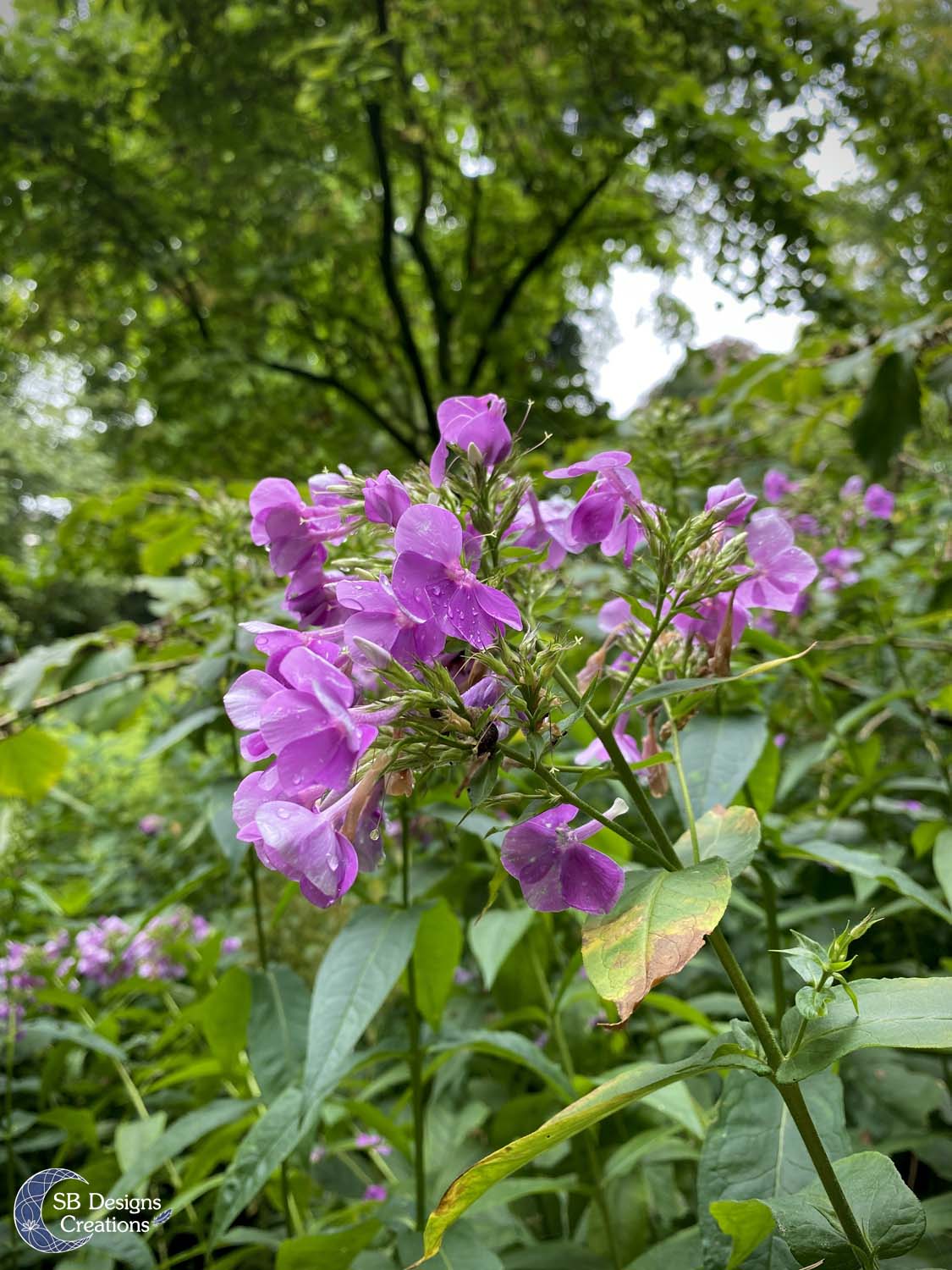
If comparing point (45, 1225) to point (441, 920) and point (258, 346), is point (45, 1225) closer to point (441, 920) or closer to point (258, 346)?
point (441, 920)

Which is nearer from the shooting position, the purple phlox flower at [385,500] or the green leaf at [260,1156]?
the purple phlox flower at [385,500]

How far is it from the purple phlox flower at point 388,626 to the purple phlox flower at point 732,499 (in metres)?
0.30

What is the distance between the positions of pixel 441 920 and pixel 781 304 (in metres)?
3.22

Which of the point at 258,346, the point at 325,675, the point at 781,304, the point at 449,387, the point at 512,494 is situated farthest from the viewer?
the point at 449,387

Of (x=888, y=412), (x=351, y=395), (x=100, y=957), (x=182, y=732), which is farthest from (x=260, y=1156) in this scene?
(x=351, y=395)

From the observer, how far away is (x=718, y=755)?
2.97 feet

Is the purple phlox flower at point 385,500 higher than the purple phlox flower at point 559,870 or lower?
higher

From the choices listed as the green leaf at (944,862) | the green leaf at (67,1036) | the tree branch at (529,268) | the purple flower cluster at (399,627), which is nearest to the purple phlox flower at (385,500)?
the purple flower cluster at (399,627)

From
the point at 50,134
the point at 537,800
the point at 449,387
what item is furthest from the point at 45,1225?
the point at 449,387

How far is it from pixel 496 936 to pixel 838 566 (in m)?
1.30

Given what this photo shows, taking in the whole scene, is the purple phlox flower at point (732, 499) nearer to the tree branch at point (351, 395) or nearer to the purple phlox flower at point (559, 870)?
the purple phlox flower at point (559, 870)

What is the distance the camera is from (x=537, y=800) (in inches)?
25.3

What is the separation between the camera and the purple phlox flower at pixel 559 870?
61 cm

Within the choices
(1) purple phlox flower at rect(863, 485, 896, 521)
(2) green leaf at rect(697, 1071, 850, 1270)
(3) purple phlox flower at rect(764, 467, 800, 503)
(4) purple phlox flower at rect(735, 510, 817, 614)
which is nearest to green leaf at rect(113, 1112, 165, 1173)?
(2) green leaf at rect(697, 1071, 850, 1270)
